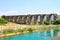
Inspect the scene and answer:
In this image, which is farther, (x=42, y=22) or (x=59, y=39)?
(x=42, y=22)

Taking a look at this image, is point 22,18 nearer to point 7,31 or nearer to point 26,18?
point 26,18

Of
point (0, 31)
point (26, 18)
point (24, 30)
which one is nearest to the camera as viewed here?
point (0, 31)

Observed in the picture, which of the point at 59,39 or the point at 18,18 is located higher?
the point at 59,39

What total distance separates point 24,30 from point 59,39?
22437 mm

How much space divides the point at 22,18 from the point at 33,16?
7284 millimetres

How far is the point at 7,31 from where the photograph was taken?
97.4 ft

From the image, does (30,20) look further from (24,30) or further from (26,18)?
(24,30)

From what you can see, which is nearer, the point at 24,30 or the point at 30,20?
the point at 24,30

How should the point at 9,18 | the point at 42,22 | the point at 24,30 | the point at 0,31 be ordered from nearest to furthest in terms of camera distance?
1. the point at 0,31
2. the point at 24,30
3. the point at 42,22
4. the point at 9,18

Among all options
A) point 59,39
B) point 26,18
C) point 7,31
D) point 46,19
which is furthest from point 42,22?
point 59,39

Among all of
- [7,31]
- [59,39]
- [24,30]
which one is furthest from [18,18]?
[59,39]

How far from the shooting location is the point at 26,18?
68250mm

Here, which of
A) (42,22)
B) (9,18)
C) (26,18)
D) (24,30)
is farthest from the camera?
(9,18)

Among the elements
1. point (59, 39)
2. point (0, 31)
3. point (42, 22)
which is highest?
point (59, 39)
